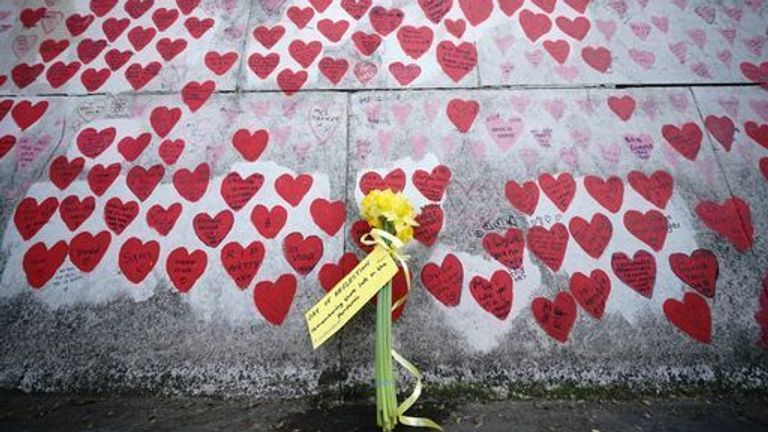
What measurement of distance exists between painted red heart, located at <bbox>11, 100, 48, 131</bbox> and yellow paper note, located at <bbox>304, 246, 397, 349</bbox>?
7.26ft

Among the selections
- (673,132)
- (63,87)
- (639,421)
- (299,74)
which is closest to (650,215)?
(673,132)

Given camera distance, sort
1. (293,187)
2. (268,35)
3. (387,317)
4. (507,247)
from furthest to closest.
Result: (268,35)
(293,187)
(507,247)
(387,317)

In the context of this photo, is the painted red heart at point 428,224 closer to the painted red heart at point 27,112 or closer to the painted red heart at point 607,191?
the painted red heart at point 607,191

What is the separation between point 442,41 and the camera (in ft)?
8.47

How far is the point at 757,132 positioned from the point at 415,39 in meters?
2.17

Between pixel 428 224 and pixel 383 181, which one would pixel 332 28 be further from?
pixel 428 224

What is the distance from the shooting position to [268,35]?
2.62 m

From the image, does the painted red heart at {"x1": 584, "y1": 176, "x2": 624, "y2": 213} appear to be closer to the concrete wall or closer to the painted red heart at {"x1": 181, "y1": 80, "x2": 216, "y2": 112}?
the concrete wall

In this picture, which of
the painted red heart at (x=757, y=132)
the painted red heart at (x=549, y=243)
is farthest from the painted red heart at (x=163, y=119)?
the painted red heart at (x=757, y=132)

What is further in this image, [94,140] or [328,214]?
[94,140]

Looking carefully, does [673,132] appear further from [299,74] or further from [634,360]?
[299,74]

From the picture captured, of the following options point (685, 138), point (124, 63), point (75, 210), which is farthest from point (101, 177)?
point (685, 138)

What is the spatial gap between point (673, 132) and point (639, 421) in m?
1.67

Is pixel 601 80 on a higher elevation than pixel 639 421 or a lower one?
higher
